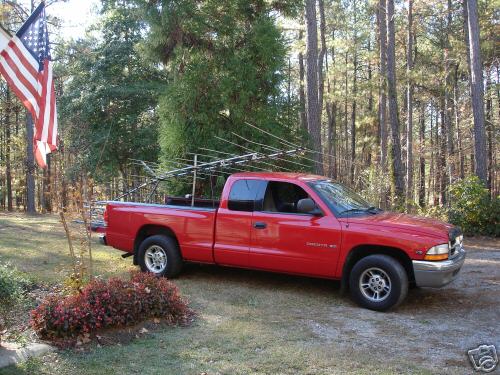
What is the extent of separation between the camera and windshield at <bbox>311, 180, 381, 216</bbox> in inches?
281

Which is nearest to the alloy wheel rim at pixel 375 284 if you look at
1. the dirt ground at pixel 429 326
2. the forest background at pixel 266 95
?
the dirt ground at pixel 429 326

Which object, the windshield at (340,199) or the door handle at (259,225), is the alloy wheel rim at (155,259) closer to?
the door handle at (259,225)

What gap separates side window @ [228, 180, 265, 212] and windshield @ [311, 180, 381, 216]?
0.94 m

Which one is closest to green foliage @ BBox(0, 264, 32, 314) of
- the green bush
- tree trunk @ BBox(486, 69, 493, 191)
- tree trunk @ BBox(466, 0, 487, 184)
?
the green bush

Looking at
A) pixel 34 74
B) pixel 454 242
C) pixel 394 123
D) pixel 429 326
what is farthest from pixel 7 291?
pixel 394 123

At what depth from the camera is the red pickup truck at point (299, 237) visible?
6.43 m

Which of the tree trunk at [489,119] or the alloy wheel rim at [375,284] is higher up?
the tree trunk at [489,119]

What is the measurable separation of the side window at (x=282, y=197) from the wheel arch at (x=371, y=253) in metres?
1.16

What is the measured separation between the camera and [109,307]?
5.24 meters

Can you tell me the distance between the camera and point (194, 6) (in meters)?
13.5

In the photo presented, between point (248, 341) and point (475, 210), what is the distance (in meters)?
10.5

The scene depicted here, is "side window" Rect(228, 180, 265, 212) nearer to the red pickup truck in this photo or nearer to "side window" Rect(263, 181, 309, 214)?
the red pickup truck

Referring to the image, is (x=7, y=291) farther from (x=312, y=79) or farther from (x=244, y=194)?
(x=312, y=79)

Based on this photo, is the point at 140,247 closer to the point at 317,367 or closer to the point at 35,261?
the point at 35,261
